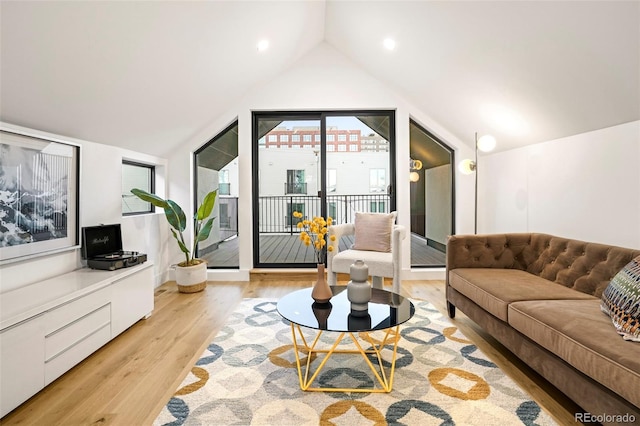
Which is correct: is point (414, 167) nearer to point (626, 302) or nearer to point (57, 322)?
point (626, 302)

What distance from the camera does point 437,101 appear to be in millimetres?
4074

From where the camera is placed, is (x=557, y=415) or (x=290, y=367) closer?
(x=557, y=415)

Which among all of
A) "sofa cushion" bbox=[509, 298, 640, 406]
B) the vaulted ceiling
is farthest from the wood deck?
→ "sofa cushion" bbox=[509, 298, 640, 406]

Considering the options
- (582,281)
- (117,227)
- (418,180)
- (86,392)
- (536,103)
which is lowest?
(86,392)

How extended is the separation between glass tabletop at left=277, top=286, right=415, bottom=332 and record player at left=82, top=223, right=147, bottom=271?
1.57 metres

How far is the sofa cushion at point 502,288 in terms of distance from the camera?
7.15 feet

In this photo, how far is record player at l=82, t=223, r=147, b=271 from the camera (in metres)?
2.82

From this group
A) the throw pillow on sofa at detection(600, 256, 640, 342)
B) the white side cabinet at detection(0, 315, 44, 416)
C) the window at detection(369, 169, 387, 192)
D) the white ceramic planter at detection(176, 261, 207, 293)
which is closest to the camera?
the throw pillow on sofa at detection(600, 256, 640, 342)

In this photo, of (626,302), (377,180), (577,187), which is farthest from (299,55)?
(626,302)

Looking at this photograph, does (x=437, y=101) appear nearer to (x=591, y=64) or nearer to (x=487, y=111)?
(x=487, y=111)

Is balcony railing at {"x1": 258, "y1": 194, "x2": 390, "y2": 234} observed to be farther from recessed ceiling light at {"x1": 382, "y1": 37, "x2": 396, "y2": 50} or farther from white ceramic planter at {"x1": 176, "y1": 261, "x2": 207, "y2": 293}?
recessed ceiling light at {"x1": 382, "y1": 37, "x2": 396, "y2": 50}

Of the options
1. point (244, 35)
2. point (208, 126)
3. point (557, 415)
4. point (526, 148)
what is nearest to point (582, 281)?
point (557, 415)

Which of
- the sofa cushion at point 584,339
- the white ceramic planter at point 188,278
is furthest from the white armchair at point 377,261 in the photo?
the white ceramic planter at point 188,278

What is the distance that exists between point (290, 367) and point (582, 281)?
2.11 m
